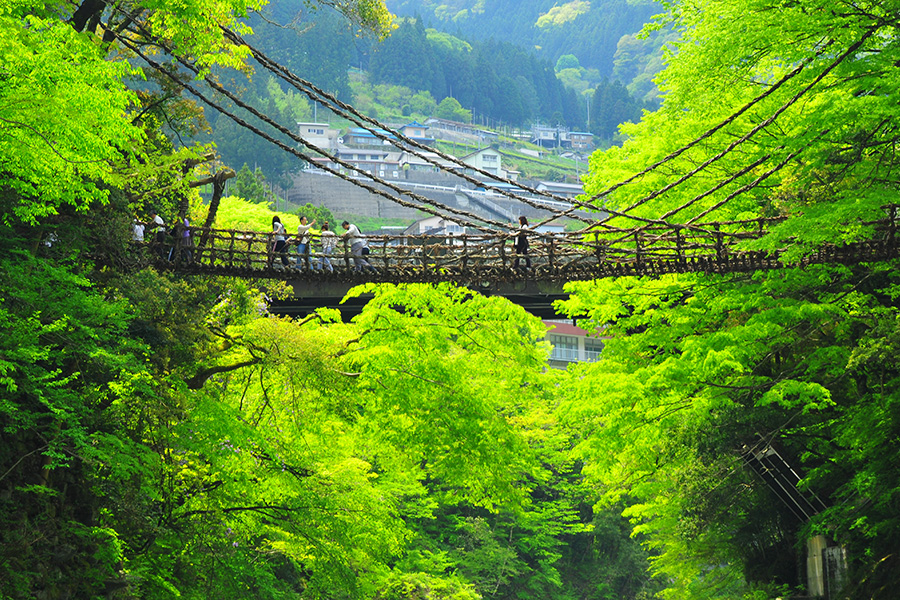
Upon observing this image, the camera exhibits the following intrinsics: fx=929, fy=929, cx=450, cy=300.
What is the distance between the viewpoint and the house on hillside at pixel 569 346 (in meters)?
52.5

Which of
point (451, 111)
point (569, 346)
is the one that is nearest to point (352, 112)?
point (569, 346)

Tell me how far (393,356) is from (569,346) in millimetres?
38230

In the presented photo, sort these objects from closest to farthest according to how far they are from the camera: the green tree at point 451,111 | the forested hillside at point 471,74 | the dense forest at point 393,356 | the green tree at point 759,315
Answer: the dense forest at point 393,356 < the green tree at point 759,315 < the green tree at point 451,111 < the forested hillside at point 471,74

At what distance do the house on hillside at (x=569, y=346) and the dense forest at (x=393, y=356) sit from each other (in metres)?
32.0

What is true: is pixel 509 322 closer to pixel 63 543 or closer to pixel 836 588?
pixel 836 588

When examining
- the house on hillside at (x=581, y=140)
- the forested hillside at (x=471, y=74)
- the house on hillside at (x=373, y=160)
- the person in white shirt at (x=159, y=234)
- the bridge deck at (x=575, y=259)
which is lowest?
the bridge deck at (x=575, y=259)

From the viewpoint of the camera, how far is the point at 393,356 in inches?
635

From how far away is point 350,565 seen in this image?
16.4 m

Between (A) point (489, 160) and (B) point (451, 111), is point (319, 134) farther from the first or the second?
(B) point (451, 111)

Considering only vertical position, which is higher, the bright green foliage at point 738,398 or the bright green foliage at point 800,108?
the bright green foliage at point 800,108

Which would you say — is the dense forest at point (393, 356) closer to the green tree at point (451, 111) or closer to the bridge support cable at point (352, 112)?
the bridge support cable at point (352, 112)

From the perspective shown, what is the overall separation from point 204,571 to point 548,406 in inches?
596

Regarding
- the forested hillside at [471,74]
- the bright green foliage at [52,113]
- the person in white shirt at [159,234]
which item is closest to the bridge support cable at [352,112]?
the bright green foliage at [52,113]

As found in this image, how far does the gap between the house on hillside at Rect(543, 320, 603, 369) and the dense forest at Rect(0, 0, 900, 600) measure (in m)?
32.0
